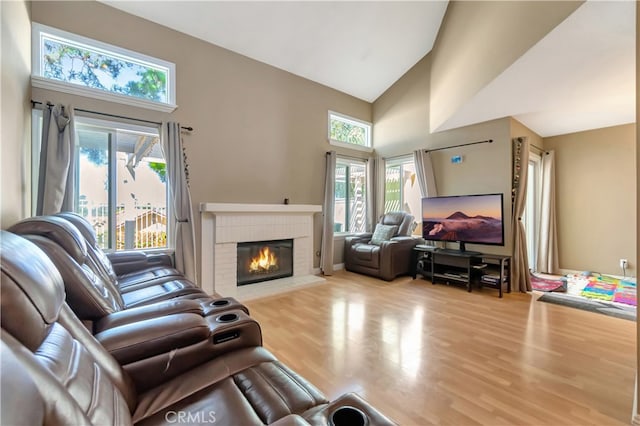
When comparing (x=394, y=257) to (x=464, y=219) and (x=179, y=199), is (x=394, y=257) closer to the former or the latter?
(x=464, y=219)

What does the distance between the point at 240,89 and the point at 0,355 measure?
421 centimetres

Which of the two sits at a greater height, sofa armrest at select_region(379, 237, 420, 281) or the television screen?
the television screen

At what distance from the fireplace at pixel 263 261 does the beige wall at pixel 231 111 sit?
653mm

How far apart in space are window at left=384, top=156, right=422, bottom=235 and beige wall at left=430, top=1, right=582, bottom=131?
96 cm

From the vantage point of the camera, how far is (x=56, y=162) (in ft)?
8.70

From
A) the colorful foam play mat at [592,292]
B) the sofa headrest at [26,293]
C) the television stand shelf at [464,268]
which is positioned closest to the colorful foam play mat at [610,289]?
the colorful foam play mat at [592,292]

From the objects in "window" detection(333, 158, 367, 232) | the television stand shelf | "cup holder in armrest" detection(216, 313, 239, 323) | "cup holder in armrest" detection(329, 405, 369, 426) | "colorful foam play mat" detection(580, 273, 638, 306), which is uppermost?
"window" detection(333, 158, 367, 232)

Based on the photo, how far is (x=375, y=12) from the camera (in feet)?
12.2

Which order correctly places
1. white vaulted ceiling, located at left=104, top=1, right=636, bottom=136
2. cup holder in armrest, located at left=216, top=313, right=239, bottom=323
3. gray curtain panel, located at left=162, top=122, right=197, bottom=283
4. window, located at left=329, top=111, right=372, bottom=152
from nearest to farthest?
cup holder in armrest, located at left=216, top=313, right=239, bottom=323, white vaulted ceiling, located at left=104, top=1, right=636, bottom=136, gray curtain panel, located at left=162, top=122, right=197, bottom=283, window, located at left=329, top=111, right=372, bottom=152

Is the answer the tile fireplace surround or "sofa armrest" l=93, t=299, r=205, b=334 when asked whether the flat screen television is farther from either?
"sofa armrest" l=93, t=299, r=205, b=334

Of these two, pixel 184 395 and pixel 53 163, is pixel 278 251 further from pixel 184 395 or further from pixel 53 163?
pixel 184 395

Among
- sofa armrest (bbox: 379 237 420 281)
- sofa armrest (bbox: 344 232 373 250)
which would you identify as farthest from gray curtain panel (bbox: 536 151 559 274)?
sofa armrest (bbox: 344 232 373 250)

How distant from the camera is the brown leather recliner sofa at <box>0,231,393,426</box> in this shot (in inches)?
19.2

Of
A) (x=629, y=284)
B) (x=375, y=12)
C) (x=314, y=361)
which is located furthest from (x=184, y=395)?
(x=629, y=284)
